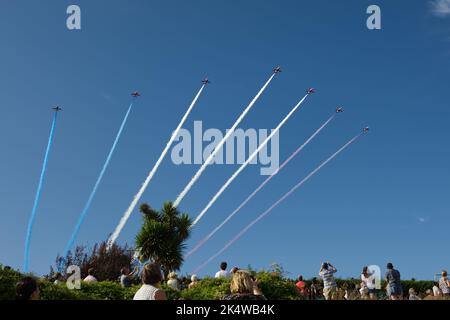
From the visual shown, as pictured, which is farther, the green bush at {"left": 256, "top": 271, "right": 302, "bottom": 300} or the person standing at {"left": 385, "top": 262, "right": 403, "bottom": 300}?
the person standing at {"left": 385, "top": 262, "right": 403, "bottom": 300}

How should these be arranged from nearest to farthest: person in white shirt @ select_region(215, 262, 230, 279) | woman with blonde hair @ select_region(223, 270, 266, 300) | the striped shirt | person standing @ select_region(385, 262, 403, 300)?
woman with blonde hair @ select_region(223, 270, 266, 300)
person in white shirt @ select_region(215, 262, 230, 279)
person standing @ select_region(385, 262, 403, 300)
the striped shirt

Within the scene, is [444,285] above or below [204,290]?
below

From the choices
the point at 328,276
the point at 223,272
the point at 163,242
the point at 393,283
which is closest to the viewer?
the point at 223,272

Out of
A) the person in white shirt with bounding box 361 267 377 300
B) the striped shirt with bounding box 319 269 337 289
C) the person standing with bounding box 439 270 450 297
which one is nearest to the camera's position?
the striped shirt with bounding box 319 269 337 289

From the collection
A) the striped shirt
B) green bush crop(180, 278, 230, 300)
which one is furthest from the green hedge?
the striped shirt

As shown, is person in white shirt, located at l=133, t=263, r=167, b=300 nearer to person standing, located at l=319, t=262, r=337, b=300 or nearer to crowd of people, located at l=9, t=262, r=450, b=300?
crowd of people, located at l=9, t=262, r=450, b=300

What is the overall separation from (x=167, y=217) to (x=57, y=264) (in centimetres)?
1164

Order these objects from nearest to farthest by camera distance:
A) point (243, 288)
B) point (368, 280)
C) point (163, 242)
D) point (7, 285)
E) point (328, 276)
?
1. point (243, 288)
2. point (7, 285)
3. point (328, 276)
4. point (368, 280)
5. point (163, 242)

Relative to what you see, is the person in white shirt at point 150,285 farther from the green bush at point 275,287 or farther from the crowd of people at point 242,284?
the green bush at point 275,287

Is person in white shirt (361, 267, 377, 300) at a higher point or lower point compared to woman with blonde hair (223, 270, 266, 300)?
lower

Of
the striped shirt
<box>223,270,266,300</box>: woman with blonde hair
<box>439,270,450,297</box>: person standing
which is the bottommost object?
<box>439,270,450,297</box>: person standing

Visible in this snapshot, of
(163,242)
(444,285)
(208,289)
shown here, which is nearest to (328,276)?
(208,289)

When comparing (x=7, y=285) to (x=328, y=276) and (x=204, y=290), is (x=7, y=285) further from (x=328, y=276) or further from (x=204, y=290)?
(x=328, y=276)
